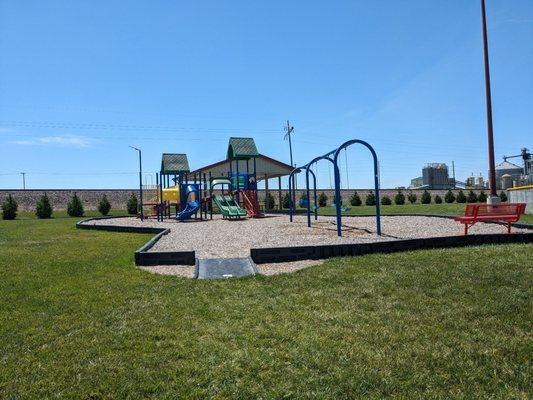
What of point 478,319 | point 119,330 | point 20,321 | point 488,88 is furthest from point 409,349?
point 488,88

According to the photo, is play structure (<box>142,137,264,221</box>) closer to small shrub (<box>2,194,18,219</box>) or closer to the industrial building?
small shrub (<box>2,194,18,219</box>)

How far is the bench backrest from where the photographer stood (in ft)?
36.4

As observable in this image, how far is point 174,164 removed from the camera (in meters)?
30.0

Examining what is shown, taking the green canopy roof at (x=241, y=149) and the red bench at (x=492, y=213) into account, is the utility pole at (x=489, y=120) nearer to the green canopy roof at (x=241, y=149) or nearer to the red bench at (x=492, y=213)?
the red bench at (x=492, y=213)

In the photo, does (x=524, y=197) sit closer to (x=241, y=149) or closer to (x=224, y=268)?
(x=241, y=149)

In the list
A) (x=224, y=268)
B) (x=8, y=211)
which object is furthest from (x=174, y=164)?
(x=224, y=268)

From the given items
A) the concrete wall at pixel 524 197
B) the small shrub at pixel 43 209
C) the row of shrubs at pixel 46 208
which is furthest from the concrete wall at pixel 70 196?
the concrete wall at pixel 524 197

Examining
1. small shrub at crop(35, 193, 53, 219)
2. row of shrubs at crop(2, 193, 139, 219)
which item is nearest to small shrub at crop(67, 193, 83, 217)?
row of shrubs at crop(2, 193, 139, 219)

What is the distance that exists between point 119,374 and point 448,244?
24.0 feet

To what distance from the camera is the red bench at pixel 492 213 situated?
11.0m

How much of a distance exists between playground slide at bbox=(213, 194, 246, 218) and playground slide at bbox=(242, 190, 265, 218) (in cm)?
105

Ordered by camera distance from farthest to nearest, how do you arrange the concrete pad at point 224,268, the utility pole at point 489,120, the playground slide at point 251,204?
the playground slide at point 251,204
the utility pole at point 489,120
the concrete pad at point 224,268

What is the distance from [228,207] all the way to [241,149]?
4.37 m

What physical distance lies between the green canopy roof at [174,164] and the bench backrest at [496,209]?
2123 cm
